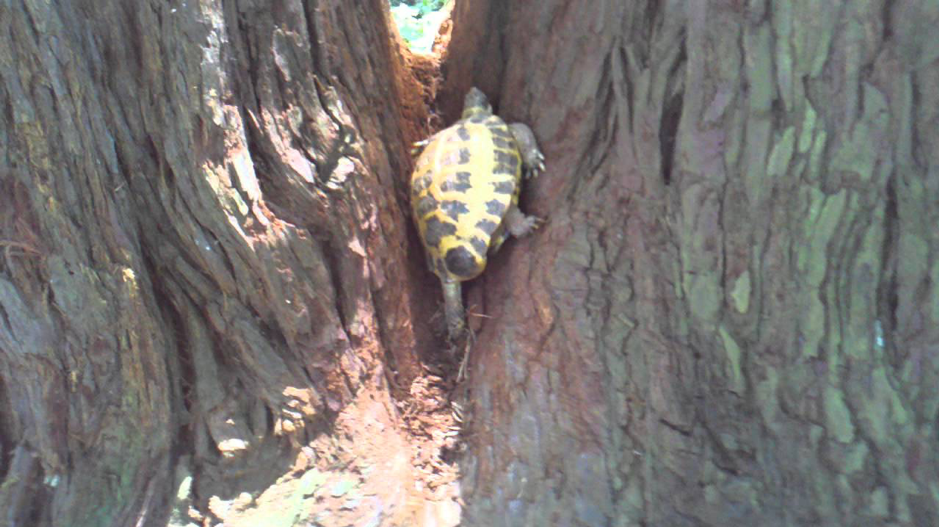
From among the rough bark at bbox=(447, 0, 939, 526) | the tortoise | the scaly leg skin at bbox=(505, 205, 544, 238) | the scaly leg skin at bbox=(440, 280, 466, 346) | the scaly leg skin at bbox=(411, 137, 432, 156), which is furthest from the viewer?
the scaly leg skin at bbox=(411, 137, 432, 156)

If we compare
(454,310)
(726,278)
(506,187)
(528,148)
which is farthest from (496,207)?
(726,278)

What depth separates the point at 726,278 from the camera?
83.4 inches

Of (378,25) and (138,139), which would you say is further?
(378,25)

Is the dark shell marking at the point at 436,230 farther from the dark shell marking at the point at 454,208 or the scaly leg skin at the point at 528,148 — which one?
the scaly leg skin at the point at 528,148

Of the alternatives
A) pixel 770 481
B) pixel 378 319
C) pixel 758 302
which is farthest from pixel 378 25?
pixel 770 481

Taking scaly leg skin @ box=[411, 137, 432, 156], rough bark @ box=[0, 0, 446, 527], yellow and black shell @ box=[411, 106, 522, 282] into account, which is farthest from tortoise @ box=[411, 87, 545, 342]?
rough bark @ box=[0, 0, 446, 527]

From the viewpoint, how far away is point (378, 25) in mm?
2830

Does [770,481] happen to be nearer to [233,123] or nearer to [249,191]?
[249,191]

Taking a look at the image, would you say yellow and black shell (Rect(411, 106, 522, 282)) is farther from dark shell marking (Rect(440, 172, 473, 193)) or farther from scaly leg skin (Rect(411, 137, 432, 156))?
scaly leg skin (Rect(411, 137, 432, 156))

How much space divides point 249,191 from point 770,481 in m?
2.13

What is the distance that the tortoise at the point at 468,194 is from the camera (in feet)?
9.71

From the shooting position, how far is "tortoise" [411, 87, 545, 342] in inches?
116

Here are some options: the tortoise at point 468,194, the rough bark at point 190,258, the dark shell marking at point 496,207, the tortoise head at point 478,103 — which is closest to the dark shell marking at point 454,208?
the tortoise at point 468,194

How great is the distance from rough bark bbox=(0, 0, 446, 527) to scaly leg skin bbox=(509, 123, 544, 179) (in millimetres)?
634
